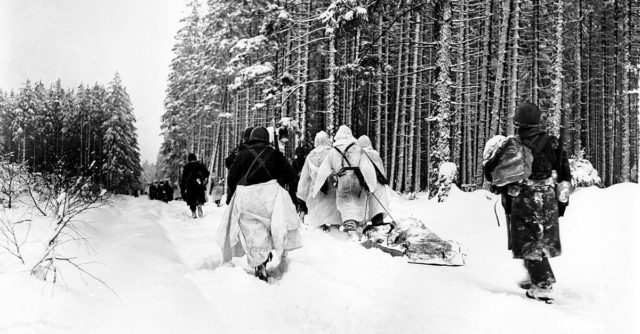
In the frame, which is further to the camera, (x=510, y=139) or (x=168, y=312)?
(x=510, y=139)

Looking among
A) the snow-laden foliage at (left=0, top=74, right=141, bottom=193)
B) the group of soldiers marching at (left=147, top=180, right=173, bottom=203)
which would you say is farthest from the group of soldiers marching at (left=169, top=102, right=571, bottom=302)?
the group of soldiers marching at (left=147, top=180, right=173, bottom=203)

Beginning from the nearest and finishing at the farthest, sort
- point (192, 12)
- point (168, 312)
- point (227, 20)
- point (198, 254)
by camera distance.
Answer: point (168, 312), point (198, 254), point (227, 20), point (192, 12)

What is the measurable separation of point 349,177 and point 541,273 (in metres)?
4.11

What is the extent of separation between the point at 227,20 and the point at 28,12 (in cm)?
2635

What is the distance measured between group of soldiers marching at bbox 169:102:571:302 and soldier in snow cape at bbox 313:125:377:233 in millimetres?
20

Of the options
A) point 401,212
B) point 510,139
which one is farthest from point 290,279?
point 401,212

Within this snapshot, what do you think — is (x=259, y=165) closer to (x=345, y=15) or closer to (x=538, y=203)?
(x=538, y=203)

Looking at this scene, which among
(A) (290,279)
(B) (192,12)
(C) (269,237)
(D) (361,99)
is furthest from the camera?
(B) (192,12)

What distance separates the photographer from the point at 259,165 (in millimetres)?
5582

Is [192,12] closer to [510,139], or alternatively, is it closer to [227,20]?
[227,20]

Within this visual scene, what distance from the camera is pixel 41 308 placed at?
2.69 m

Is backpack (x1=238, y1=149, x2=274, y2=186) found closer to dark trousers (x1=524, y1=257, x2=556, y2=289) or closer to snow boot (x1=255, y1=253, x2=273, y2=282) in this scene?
snow boot (x1=255, y1=253, x2=273, y2=282)

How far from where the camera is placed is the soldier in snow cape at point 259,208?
5.41m

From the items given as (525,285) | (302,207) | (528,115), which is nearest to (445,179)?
(302,207)
